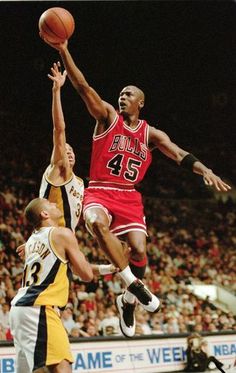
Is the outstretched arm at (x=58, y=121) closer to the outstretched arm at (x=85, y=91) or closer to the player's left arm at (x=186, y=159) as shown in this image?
the outstretched arm at (x=85, y=91)

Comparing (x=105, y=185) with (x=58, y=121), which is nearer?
(x=58, y=121)

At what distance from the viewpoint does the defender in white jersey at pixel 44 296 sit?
13.3 feet

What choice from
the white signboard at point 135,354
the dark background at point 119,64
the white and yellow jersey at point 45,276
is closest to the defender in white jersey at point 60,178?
the white and yellow jersey at point 45,276

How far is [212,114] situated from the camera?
601 inches

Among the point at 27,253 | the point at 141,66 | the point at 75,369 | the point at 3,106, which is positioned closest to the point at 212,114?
the point at 141,66

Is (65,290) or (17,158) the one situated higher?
(17,158)

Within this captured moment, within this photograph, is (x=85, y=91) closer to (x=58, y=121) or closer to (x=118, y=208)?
(x=58, y=121)

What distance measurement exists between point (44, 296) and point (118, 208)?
1.33 m

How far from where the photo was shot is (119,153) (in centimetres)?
533

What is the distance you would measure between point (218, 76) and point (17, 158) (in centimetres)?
517

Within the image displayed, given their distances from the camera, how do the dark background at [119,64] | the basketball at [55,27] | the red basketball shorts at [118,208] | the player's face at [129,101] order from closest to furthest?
the basketball at [55,27] < the red basketball shorts at [118,208] < the player's face at [129,101] < the dark background at [119,64]

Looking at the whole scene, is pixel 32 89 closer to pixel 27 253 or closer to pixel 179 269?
pixel 179 269

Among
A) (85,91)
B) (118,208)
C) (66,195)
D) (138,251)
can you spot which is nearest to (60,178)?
(66,195)

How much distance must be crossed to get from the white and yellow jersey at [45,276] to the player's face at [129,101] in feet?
5.00
